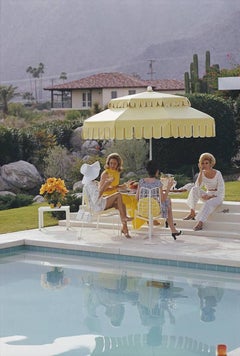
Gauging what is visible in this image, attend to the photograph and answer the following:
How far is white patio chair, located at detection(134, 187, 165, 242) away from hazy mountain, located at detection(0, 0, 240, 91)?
117m

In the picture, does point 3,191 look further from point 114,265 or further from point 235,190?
point 114,265

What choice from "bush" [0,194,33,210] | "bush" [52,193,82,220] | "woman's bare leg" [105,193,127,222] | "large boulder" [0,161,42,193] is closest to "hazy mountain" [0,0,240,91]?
"large boulder" [0,161,42,193]

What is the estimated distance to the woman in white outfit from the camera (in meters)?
10.5

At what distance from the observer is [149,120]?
34.1 feet

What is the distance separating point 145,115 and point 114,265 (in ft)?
8.05

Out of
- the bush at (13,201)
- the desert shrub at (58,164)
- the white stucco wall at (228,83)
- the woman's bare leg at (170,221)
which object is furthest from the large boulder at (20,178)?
the woman's bare leg at (170,221)

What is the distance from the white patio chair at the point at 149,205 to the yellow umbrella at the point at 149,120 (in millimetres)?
890

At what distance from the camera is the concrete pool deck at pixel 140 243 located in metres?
9.17

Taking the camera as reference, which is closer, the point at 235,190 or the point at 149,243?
the point at 149,243

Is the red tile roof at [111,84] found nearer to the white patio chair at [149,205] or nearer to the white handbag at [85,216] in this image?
the white handbag at [85,216]

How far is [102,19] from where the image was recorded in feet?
487

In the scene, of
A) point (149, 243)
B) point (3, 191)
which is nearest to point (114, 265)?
point (149, 243)

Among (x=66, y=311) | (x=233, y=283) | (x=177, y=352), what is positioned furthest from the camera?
(x=233, y=283)

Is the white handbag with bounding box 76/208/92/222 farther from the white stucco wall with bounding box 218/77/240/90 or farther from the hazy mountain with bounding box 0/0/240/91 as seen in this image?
the hazy mountain with bounding box 0/0/240/91
